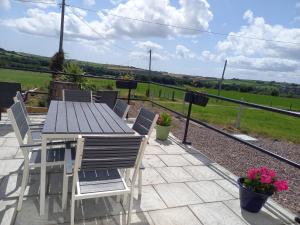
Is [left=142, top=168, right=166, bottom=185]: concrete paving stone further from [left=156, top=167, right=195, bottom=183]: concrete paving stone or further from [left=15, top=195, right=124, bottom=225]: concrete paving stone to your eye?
[left=15, top=195, right=124, bottom=225]: concrete paving stone

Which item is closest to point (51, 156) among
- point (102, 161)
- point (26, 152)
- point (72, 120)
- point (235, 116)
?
point (26, 152)

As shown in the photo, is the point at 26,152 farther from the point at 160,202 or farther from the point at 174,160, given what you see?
the point at 174,160

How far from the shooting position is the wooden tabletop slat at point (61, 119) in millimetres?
2098

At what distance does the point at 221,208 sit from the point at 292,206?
3.05 feet

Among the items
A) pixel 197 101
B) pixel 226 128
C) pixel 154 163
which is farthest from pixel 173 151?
pixel 226 128

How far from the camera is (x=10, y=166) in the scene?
286cm

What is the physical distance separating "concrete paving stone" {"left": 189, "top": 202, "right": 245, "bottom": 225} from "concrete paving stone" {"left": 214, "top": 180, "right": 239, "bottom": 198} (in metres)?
0.35

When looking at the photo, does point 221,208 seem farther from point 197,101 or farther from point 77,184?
point 197,101

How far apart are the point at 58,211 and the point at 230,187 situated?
1.86 m

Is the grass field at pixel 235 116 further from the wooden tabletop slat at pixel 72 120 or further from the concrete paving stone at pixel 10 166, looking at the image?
the concrete paving stone at pixel 10 166

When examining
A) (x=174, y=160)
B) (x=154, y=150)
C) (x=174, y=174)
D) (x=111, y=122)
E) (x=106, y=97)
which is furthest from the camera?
(x=106, y=97)

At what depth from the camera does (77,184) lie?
6.07ft

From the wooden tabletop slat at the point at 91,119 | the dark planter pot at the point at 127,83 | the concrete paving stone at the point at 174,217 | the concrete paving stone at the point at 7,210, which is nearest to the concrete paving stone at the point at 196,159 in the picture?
the concrete paving stone at the point at 174,217

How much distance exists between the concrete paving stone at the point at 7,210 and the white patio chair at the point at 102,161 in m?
0.54
